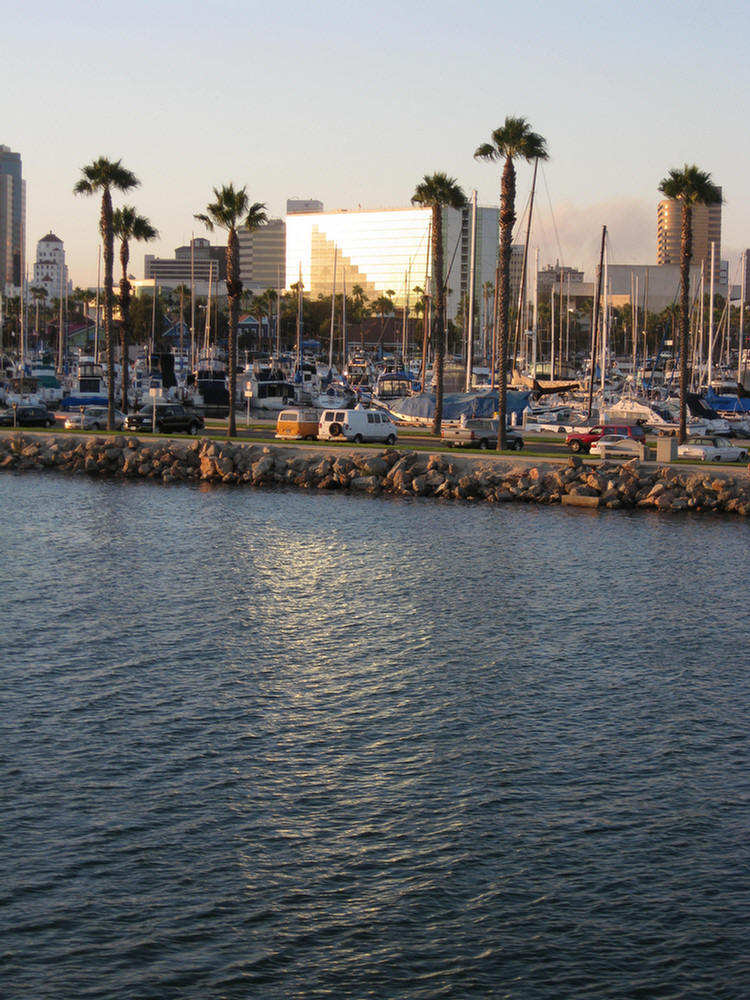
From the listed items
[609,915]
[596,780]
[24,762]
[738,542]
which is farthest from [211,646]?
[738,542]

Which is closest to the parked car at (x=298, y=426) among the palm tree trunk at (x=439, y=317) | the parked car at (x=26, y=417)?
the palm tree trunk at (x=439, y=317)

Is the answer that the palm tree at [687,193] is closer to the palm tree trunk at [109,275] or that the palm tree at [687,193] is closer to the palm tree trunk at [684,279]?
the palm tree trunk at [684,279]

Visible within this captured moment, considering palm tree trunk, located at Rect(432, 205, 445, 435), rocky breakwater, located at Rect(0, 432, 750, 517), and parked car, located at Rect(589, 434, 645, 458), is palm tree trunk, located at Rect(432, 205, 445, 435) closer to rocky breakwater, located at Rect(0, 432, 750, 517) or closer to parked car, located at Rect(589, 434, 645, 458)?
rocky breakwater, located at Rect(0, 432, 750, 517)

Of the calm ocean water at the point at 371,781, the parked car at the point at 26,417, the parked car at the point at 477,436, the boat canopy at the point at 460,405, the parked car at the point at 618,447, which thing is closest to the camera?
the calm ocean water at the point at 371,781

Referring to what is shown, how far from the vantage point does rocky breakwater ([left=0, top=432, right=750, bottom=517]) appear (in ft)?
174

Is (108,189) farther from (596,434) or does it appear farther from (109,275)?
(596,434)

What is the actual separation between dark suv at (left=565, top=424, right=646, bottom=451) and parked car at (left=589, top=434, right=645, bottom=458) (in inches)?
43.8

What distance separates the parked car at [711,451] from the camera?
60531 millimetres

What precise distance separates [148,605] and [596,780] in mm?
14937

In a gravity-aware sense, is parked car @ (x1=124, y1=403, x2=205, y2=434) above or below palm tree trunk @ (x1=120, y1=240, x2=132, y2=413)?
below

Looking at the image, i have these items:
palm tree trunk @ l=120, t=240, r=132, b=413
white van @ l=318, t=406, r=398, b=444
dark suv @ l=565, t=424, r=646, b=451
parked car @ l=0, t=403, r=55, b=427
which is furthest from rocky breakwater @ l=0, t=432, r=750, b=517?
palm tree trunk @ l=120, t=240, r=132, b=413

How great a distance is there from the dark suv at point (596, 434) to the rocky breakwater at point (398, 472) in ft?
24.4

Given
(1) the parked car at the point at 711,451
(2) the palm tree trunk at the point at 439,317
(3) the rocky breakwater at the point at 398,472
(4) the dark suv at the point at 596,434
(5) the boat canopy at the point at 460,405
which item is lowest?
(3) the rocky breakwater at the point at 398,472

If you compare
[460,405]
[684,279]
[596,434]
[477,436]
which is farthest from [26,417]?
[684,279]
